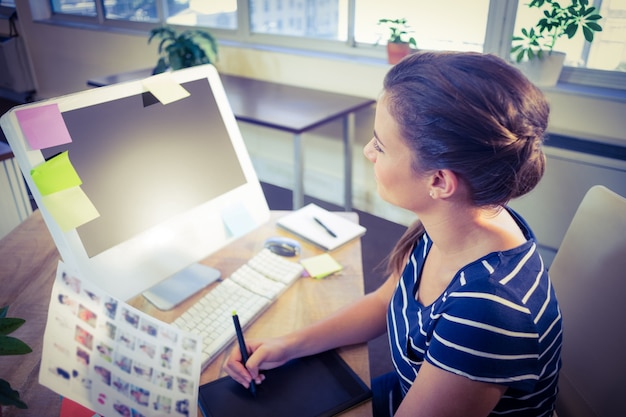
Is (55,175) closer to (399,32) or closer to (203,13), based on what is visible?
(399,32)

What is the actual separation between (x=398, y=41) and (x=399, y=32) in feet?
0.15

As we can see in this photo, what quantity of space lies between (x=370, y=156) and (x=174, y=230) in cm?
44

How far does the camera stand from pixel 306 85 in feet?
9.76

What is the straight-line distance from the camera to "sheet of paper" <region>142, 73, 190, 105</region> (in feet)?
3.24

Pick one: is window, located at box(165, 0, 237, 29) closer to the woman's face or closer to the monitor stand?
the monitor stand

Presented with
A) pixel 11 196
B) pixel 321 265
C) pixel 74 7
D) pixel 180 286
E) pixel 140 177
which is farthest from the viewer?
pixel 74 7

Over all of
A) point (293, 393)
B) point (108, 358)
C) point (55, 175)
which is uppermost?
point (55, 175)

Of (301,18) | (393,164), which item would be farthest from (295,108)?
(393,164)

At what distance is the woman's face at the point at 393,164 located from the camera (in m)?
0.80

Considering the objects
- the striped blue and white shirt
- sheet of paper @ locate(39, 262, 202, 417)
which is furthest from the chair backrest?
sheet of paper @ locate(39, 262, 202, 417)

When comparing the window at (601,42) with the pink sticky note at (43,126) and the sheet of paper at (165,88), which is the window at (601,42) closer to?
the sheet of paper at (165,88)

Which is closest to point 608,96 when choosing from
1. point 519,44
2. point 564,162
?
point 564,162

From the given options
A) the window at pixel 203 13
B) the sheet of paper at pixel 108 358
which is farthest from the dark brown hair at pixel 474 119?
the window at pixel 203 13

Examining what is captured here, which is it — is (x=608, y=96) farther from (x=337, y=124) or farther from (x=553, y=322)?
(x=553, y=322)
